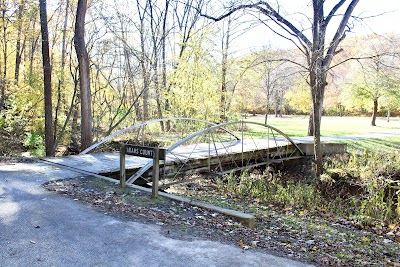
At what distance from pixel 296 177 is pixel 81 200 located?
8.93 metres

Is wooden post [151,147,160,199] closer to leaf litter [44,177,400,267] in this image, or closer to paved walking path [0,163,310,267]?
leaf litter [44,177,400,267]

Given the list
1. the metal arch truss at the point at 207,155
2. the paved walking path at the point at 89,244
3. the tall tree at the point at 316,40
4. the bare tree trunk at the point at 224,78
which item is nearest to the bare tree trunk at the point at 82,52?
the metal arch truss at the point at 207,155

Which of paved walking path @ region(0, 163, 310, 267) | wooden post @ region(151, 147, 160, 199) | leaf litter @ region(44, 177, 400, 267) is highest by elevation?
wooden post @ region(151, 147, 160, 199)

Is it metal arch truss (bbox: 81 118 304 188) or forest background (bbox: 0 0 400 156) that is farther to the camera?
forest background (bbox: 0 0 400 156)

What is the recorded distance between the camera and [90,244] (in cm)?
363

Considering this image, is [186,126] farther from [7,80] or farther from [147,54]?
[7,80]

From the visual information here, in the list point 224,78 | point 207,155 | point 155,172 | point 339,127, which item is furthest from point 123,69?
point 339,127

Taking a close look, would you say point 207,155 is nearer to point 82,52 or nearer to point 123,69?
point 82,52

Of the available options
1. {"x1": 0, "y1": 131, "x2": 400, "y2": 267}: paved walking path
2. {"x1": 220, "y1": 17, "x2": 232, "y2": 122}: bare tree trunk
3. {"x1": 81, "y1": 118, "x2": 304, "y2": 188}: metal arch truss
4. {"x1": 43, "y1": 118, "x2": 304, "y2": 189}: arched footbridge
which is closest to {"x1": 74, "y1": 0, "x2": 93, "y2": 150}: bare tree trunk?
{"x1": 43, "y1": 118, "x2": 304, "y2": 189}: arched footbridge

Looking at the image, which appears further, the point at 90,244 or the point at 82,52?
the point at 82,52

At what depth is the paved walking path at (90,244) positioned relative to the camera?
328 cm

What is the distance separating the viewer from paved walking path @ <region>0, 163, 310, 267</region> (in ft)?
10.7

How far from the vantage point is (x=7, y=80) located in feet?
47.4

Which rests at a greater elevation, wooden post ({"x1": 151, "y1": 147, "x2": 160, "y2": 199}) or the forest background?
the forest background
